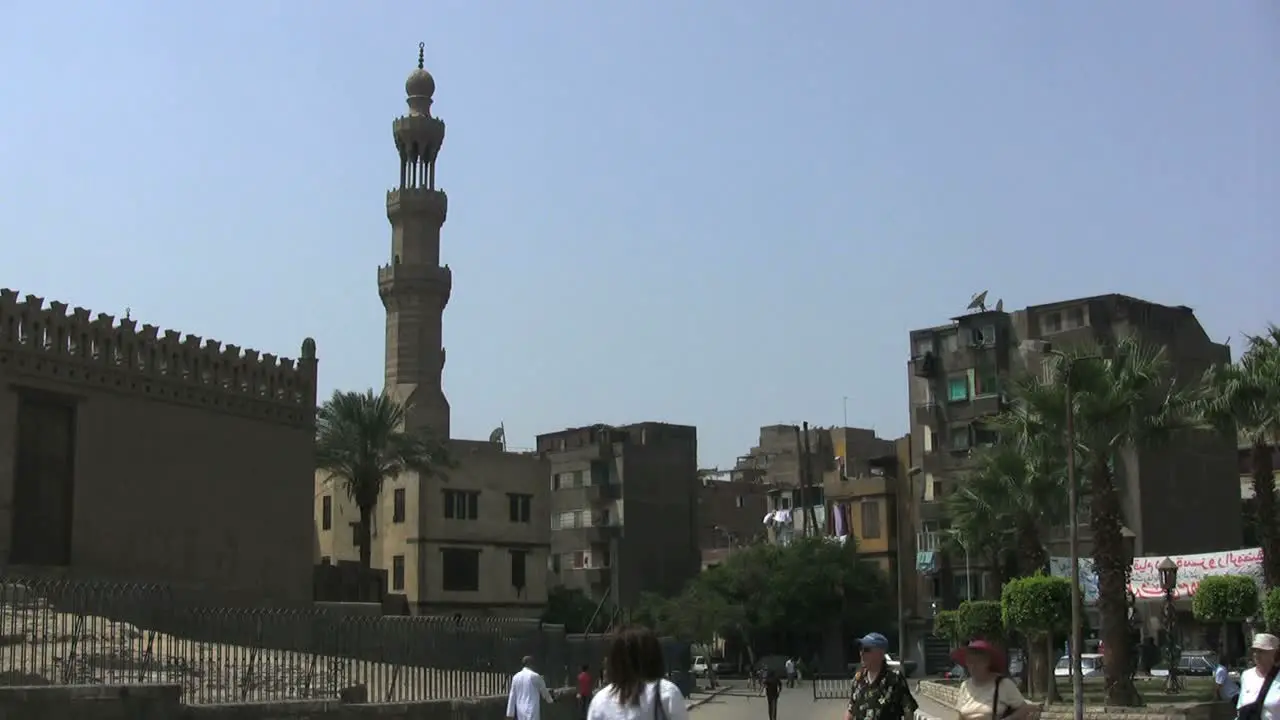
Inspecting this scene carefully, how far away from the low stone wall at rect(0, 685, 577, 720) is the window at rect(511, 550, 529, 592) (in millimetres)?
35265

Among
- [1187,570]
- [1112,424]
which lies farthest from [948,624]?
[1112,424]

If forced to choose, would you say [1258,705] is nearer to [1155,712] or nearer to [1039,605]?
[1155,712]

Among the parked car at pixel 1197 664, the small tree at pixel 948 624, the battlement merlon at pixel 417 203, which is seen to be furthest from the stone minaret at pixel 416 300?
the parked car at pixel 1197 664

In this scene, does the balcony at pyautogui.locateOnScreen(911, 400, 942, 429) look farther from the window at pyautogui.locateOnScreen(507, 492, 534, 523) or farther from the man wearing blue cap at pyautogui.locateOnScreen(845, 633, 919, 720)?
the man wearing blue cap at pyautogui.locateOnScreen(845, 633, 919, 720)

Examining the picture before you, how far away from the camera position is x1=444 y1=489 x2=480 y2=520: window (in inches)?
2197

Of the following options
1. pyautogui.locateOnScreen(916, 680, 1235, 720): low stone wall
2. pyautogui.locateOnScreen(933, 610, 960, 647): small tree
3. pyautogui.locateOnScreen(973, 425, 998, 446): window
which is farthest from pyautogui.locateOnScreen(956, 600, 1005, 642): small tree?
pyautogui.locateOnScreen(973, 425, 998, 446): window

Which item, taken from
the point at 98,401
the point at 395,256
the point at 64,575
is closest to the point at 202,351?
the point at 98,401

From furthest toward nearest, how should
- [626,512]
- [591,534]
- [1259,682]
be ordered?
[591,534] → [626,512] → [1259,682]

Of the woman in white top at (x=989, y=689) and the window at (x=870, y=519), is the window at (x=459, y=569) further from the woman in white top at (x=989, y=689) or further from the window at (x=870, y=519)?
the woman in white top at (x=989, y=689)

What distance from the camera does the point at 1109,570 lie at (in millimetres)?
30531

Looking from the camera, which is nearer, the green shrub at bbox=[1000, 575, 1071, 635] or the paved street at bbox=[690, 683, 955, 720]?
the green shrub at bbox=[1000, 575, 1071, 635]

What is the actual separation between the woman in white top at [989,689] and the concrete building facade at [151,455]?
73.4ft

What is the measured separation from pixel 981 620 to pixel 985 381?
24.9 m

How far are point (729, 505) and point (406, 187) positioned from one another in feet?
109
